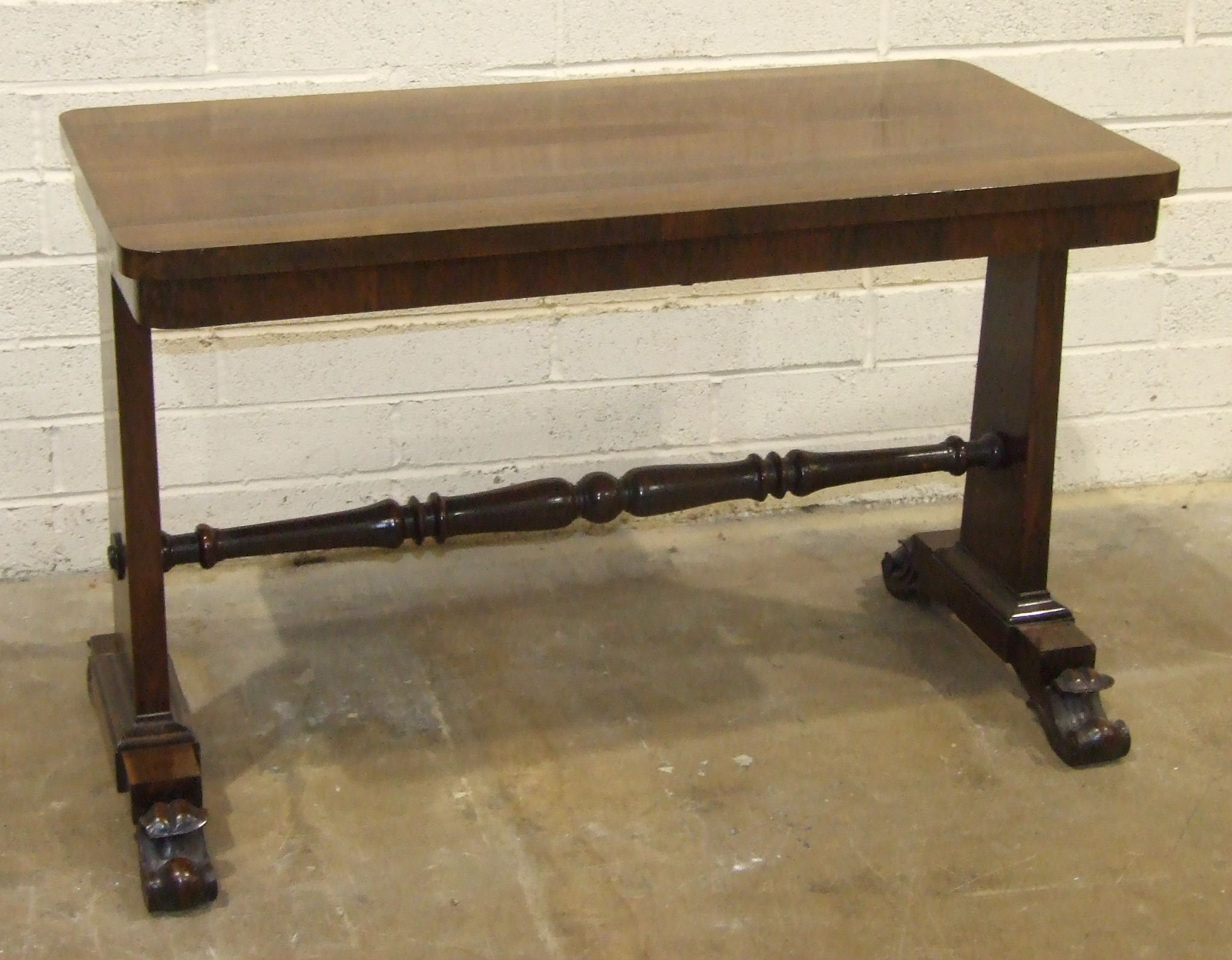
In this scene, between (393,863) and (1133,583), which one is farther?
(1133,583)

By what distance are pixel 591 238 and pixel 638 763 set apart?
2.34ft

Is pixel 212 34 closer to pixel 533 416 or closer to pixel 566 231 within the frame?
pixel 533 416

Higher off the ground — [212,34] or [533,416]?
[212,34]

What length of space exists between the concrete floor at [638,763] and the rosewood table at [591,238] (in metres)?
0.08

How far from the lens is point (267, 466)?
2.49m

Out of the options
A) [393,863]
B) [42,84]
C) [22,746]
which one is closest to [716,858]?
[393,863]

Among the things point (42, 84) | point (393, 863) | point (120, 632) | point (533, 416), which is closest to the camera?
point (393, 863)

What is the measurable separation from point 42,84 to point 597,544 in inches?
39.5

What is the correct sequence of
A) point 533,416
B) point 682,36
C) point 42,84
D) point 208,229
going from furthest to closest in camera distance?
point 533,416
point 682,36
point 42,84
point 208,229

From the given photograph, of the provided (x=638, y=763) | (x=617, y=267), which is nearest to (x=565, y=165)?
(x=617, y=267)

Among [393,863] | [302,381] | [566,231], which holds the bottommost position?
[393,863]

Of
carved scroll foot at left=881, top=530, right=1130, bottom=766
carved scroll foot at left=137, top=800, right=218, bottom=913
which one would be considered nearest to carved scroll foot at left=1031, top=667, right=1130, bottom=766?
carved scroll foot at left=881, top=530, right=1130, bottom=766

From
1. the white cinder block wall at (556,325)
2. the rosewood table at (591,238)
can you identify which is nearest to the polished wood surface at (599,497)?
the rosewood table at (591,238)

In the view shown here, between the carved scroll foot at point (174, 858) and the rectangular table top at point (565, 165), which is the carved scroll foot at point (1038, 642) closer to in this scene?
the rectangular table top at point (565, 165)
